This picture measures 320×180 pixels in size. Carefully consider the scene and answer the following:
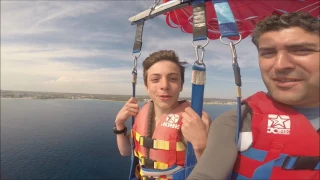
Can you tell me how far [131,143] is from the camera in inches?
139

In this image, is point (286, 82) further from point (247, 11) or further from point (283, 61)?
point (247, 11)

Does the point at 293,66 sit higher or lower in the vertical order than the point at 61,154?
higher

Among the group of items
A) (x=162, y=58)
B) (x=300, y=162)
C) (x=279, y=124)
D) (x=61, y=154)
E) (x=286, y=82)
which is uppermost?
(x=162, y=58)

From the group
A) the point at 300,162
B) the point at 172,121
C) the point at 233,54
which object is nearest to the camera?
the point at 300,162

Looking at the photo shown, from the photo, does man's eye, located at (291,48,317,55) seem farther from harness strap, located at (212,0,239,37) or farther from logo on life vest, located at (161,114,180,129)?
logo on life vest, located at (161,114,180,129)

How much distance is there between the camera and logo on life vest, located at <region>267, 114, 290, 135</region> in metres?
1.61

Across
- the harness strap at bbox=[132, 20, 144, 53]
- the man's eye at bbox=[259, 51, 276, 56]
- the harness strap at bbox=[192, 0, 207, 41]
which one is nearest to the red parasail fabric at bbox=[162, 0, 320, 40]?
the harness strap at bbox=[192, 0, 207, 41]

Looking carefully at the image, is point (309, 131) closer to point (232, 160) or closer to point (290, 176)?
point (290, 176)

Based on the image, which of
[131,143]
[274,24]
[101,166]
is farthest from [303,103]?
[101,166]

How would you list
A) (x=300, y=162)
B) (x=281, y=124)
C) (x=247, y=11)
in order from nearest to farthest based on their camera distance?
(x=300, y=162)
(x=281, y=124)
(x=247, y=11)

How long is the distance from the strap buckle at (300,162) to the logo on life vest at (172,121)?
147 cm

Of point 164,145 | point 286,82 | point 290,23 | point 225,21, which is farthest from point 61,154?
point 290,23

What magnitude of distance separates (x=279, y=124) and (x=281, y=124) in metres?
0.01

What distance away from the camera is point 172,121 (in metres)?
2.89
